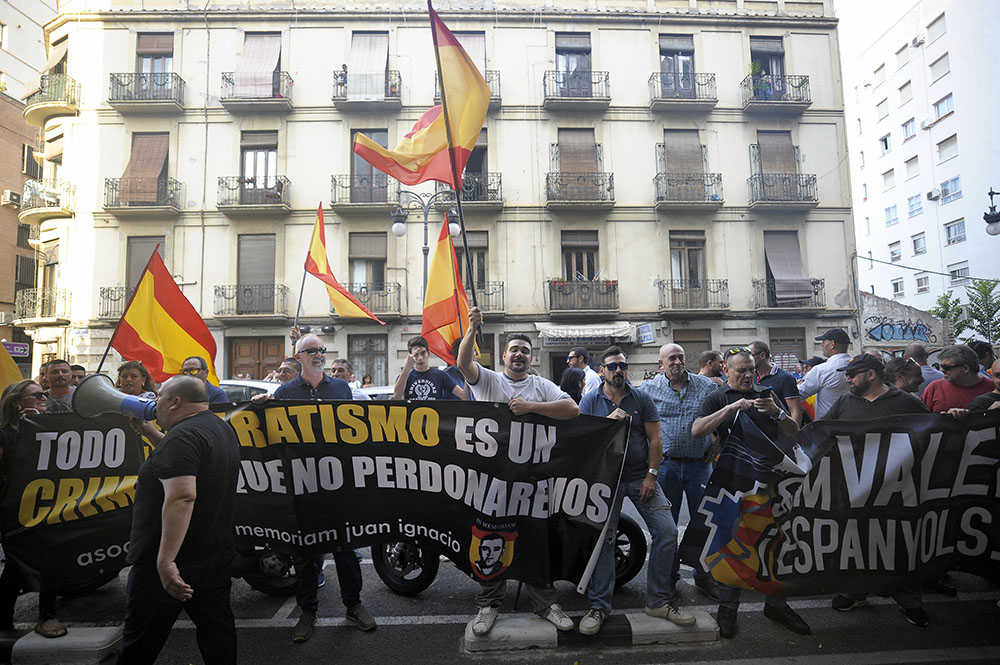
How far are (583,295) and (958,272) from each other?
2687 centimetres

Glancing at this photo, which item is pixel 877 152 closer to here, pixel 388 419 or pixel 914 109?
pixel 914 109

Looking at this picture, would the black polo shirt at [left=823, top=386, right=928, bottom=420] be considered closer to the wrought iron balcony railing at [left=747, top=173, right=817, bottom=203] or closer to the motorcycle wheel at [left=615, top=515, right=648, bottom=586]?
the motorcycle wheel at [left=615, top=515, right=648, bottom=586]

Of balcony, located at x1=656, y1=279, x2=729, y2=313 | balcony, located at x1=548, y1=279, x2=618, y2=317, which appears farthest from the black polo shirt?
balcony, located at x1=656, y1=279, x2=729, y2=313

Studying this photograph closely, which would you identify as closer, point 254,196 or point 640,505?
point 640,505

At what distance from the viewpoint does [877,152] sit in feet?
130

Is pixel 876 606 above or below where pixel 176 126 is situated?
below

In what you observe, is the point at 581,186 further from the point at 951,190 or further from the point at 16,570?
the point at 951,190

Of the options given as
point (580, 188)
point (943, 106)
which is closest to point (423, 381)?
point (580, 188)

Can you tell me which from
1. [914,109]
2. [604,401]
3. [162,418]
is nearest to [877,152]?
[914,109]

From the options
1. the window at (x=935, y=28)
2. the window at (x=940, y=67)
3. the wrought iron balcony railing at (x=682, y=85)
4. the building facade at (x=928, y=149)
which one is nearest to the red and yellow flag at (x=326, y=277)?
the wrought iron balcony railing at (x=682, y=85)

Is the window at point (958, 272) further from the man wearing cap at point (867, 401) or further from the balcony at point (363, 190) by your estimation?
the man wearing cap at point (867, 401)

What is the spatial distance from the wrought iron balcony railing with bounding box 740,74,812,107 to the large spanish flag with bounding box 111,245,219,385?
20414mm

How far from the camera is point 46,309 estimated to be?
19.8 metres

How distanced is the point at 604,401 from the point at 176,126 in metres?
21.1
